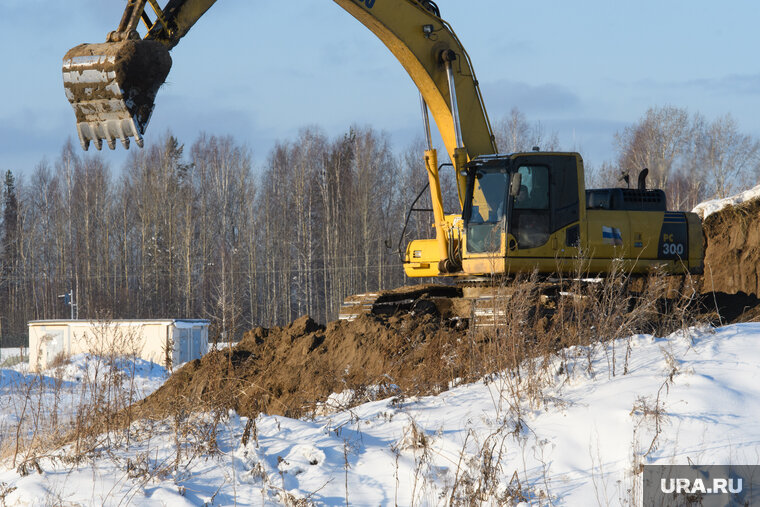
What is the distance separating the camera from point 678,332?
777 cm

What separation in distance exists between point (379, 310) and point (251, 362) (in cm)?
206

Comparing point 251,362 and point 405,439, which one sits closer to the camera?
point 405,439

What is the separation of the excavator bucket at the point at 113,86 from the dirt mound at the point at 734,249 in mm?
12927

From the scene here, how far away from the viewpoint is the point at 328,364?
9.82m

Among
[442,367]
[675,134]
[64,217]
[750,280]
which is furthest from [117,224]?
[442,367]

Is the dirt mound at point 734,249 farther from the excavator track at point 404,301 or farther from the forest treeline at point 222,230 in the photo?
the forest treeline at point 222,230

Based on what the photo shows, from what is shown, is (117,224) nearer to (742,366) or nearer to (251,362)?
(251,362)

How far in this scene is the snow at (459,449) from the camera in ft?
16.7

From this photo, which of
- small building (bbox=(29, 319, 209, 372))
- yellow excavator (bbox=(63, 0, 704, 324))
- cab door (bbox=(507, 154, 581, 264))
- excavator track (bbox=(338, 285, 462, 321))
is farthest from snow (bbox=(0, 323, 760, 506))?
small building (bbox=(29, 319, 209, 372))

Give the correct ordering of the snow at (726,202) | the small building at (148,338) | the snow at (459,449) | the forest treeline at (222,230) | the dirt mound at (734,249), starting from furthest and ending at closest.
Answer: the forest treeline at (222,230) < the small building at (148,338) < the snow at (726,202) < the dirt mound at (734,249) < the snow at (459,449)

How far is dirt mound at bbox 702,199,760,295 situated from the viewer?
17.0 meters

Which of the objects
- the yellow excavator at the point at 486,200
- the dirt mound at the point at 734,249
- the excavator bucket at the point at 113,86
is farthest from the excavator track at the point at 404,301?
the dirt mound at the point at 734,249

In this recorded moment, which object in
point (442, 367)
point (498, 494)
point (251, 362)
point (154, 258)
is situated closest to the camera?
point (498, 494)

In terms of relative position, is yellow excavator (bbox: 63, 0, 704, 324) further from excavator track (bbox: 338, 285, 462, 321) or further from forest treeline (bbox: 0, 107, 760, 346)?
forest treeline (bbox: 0, 107, 760, 346)
